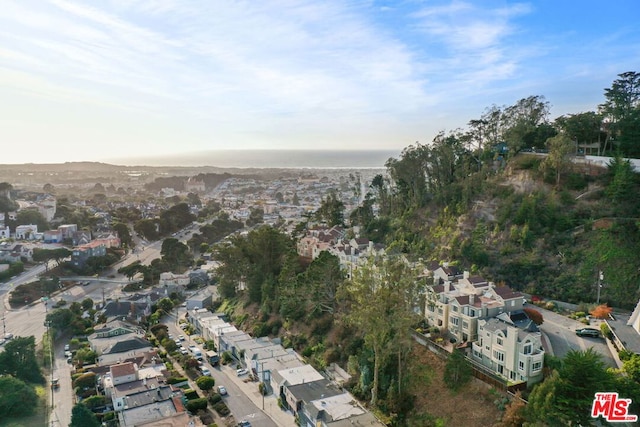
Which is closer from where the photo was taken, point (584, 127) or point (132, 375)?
point (132, 375)

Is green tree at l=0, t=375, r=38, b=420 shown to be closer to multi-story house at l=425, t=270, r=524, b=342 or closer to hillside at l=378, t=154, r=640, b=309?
multi-story house at l=425, t=270, r=524, b=342

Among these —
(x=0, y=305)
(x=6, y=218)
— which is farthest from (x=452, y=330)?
(x=6, y=218)

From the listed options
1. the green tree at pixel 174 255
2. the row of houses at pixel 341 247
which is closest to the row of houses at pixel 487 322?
the row of houses at pixel 341 247

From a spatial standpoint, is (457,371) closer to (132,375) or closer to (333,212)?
(132,375)

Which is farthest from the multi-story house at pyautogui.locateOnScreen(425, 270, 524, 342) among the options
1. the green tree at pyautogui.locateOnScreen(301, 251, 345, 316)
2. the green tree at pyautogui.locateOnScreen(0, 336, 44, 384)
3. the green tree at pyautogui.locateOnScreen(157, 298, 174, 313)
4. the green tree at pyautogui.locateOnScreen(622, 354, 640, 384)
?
the green tree at pyautogui.locateOnScreen(157, 298, 174, 313)

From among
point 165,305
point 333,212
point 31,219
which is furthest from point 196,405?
point 31,219
